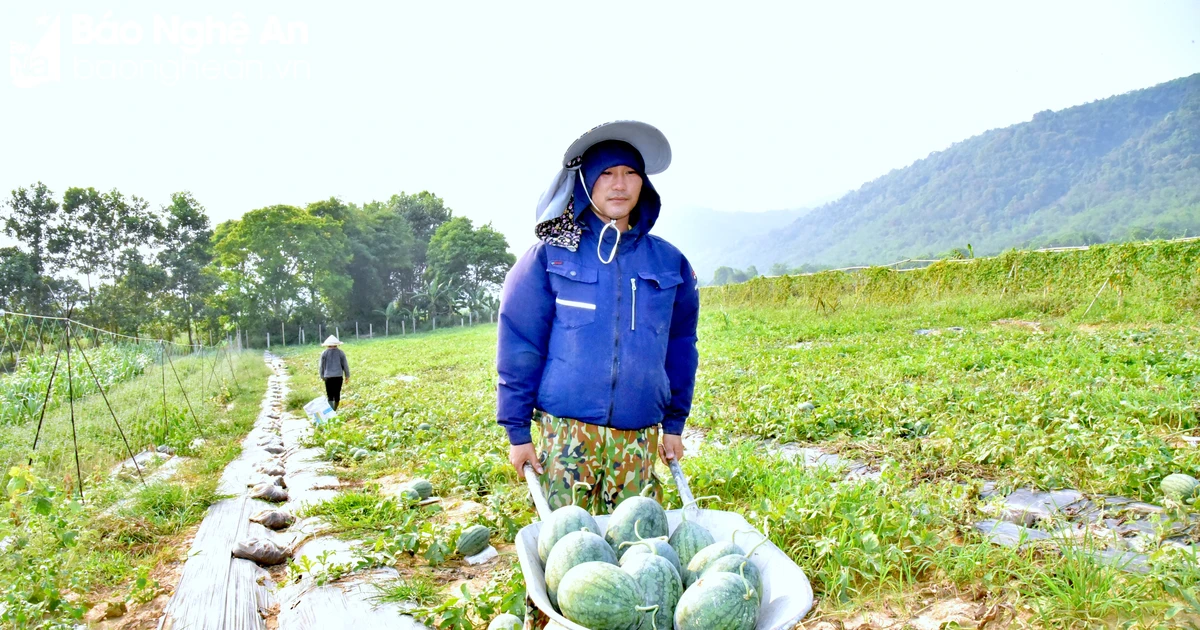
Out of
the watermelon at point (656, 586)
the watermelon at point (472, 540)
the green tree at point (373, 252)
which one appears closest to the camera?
the watermelon at point (656, 586)

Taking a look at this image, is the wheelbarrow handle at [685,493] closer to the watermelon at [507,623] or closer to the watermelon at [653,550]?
the watermelon at [653,550]

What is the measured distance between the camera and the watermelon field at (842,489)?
→ 2.75 metres

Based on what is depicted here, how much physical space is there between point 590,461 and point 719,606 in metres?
1.31

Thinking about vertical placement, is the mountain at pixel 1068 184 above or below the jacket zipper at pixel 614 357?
above

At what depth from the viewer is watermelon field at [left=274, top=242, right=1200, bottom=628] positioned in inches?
105

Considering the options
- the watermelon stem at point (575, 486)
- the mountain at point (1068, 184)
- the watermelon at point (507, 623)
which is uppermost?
the mountain at point (1068, 184)

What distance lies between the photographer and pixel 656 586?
1.61m

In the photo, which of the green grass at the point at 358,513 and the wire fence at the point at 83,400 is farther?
the wire fence at the point at 83,400

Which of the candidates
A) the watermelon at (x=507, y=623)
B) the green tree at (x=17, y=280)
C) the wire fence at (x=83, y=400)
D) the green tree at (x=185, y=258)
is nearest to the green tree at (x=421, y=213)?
the green tree at (x=185, y=258)

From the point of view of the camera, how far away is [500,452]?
5.80m

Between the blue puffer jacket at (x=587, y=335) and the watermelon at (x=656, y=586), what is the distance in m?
1.08

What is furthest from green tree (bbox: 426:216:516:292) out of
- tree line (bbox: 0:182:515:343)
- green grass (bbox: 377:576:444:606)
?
green grass (bbox: 377:576:444:606)

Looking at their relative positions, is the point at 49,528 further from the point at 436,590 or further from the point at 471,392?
the point at 471,392

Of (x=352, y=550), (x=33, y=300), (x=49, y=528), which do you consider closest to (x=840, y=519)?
(x=352, y=550)
